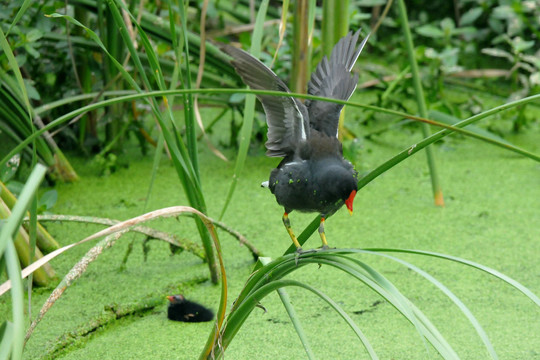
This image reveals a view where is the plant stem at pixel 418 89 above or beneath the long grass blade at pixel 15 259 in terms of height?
beneath

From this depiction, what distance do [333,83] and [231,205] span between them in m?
0.89

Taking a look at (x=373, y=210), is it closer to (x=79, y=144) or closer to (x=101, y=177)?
(x=101, y=177)

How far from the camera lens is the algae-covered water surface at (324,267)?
1.44 m

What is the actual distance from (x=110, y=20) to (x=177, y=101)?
2.93 feet

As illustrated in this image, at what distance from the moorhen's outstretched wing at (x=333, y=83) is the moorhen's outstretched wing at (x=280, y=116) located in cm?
6

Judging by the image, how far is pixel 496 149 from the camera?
267 centimetres

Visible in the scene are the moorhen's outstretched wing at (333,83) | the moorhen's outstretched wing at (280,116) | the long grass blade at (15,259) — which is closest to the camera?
the long grass blade at (15,259)

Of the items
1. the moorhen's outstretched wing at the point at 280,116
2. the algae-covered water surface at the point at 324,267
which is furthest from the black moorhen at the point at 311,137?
the algae-covered water surface at the point at 324,267

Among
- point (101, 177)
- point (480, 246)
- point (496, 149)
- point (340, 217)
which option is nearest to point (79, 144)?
point (101, 177)

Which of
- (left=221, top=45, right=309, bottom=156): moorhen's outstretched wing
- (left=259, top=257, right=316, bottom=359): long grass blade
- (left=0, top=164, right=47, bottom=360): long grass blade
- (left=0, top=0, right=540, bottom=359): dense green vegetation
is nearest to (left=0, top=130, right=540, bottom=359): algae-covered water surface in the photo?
(left=0, top=0, right=540, bottom=359): dense green vegetation

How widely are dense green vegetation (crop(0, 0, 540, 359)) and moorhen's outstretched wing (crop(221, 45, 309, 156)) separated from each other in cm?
5

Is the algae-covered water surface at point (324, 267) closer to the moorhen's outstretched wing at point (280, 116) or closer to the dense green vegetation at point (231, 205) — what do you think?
the dense green vegetation at point (231, 205)

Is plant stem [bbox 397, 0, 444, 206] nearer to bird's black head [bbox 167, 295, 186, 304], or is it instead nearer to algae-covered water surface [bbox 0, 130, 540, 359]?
algae-covered water surface [bbox 0, 130, 540, 359]

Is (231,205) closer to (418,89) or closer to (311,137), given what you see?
(418,89)
